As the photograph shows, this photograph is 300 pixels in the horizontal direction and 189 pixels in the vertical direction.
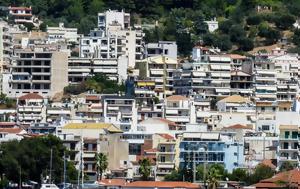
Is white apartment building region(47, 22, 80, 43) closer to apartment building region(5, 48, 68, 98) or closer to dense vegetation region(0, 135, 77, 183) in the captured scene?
apartment building region(5, 48, 68, 98)

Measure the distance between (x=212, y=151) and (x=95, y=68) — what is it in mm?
25779

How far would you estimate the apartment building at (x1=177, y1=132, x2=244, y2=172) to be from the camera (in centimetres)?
9612

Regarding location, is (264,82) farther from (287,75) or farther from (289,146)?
(289,146)

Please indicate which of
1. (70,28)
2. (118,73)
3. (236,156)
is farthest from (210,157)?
(70,28)

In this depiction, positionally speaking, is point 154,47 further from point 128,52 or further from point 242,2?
point 242,2

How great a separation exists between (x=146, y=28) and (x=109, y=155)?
3990cm

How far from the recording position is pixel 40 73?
119 m

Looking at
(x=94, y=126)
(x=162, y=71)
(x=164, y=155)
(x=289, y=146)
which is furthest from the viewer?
(x=162, y=71)

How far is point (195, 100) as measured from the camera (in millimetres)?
113938

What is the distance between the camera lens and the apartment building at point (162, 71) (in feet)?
402

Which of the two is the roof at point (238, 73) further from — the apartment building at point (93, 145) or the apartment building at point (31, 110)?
the apartment building at point (93, 145)

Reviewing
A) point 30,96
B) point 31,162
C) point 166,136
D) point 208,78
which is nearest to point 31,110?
point 30,96

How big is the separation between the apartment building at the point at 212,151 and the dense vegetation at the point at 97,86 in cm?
2028

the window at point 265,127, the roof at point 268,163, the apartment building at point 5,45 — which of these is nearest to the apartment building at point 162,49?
the apartment building at point 5,45
